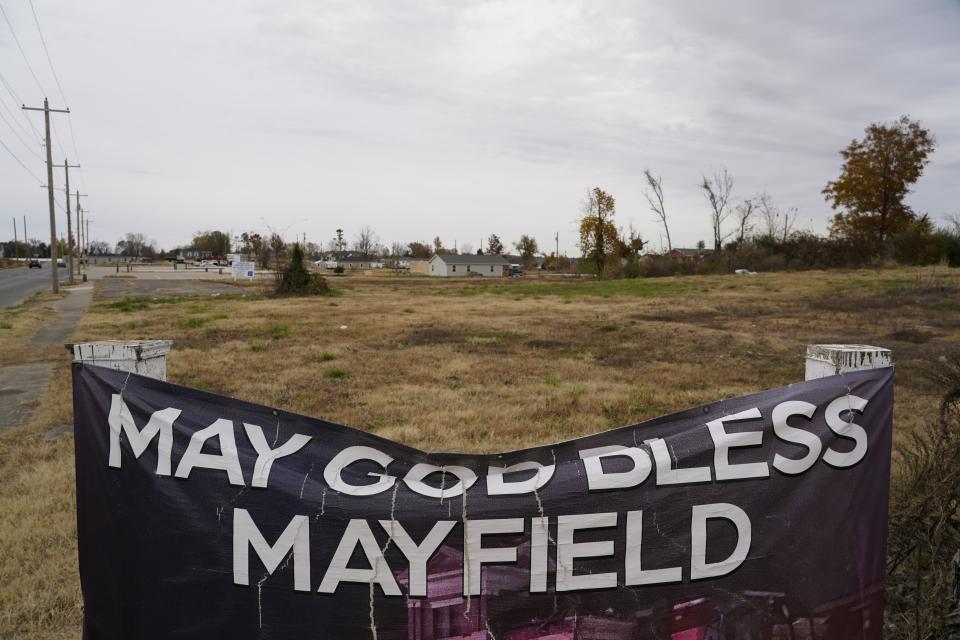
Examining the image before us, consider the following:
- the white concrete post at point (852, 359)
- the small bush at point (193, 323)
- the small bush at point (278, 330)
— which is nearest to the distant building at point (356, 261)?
the small bush at point (193, 323)

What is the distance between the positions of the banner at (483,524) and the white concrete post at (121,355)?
7cm

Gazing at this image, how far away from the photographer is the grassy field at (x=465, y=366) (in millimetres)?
4719

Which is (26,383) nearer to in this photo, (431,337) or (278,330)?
(278,330)

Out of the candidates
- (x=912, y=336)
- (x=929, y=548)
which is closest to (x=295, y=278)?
(x=912, y=336)

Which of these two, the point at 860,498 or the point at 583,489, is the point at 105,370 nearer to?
the point at 583,489

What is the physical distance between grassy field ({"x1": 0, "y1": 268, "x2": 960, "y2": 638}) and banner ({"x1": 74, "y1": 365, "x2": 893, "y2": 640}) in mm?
1393

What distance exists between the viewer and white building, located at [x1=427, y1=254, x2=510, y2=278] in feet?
320

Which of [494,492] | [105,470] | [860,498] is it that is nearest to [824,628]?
[860,498]

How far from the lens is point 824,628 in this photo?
2.52 m

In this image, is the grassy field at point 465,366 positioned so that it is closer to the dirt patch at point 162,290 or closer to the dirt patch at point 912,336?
the dirt patch at point 912,336

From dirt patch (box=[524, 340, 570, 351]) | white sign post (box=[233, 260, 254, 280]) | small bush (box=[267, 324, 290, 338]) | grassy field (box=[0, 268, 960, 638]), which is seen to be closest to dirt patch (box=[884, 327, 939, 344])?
grassy field (box=[0, 268, 960, 638])

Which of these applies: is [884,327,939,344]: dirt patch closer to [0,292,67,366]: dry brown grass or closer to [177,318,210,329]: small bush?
[177,318,210,329]: small bush

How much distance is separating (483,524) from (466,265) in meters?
96.0

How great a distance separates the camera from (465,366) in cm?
1027
